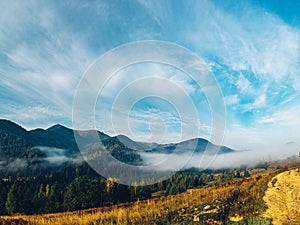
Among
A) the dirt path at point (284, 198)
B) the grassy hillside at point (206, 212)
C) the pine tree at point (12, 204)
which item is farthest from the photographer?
the pine tree at point (12, 204)

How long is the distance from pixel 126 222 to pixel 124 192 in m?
44.7

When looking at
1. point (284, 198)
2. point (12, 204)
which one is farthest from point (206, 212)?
point (12, 204)

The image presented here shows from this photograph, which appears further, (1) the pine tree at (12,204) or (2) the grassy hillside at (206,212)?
(1) the pine tree at (12,204)

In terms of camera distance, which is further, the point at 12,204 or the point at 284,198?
the point at 12,204

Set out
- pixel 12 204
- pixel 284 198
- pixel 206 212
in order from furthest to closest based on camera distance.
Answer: pixel 12 204, pixel 284 198, pixel 206 212

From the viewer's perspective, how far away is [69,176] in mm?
144625

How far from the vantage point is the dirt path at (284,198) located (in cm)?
1642

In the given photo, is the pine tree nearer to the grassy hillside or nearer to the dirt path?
the grassy hillside

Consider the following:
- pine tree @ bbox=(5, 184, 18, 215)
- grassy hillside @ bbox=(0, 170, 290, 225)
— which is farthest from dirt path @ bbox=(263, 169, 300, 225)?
pine tree @ bbox=(5, 184, 18, 215)

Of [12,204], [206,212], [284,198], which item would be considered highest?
[284,198]

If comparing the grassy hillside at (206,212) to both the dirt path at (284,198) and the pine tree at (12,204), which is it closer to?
the dirt path at (284,198)

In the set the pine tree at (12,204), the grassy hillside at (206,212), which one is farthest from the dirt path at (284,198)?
the pine tree at (12,204)

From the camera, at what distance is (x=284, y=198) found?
60.4ft

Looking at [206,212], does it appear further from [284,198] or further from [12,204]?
[12,204]
